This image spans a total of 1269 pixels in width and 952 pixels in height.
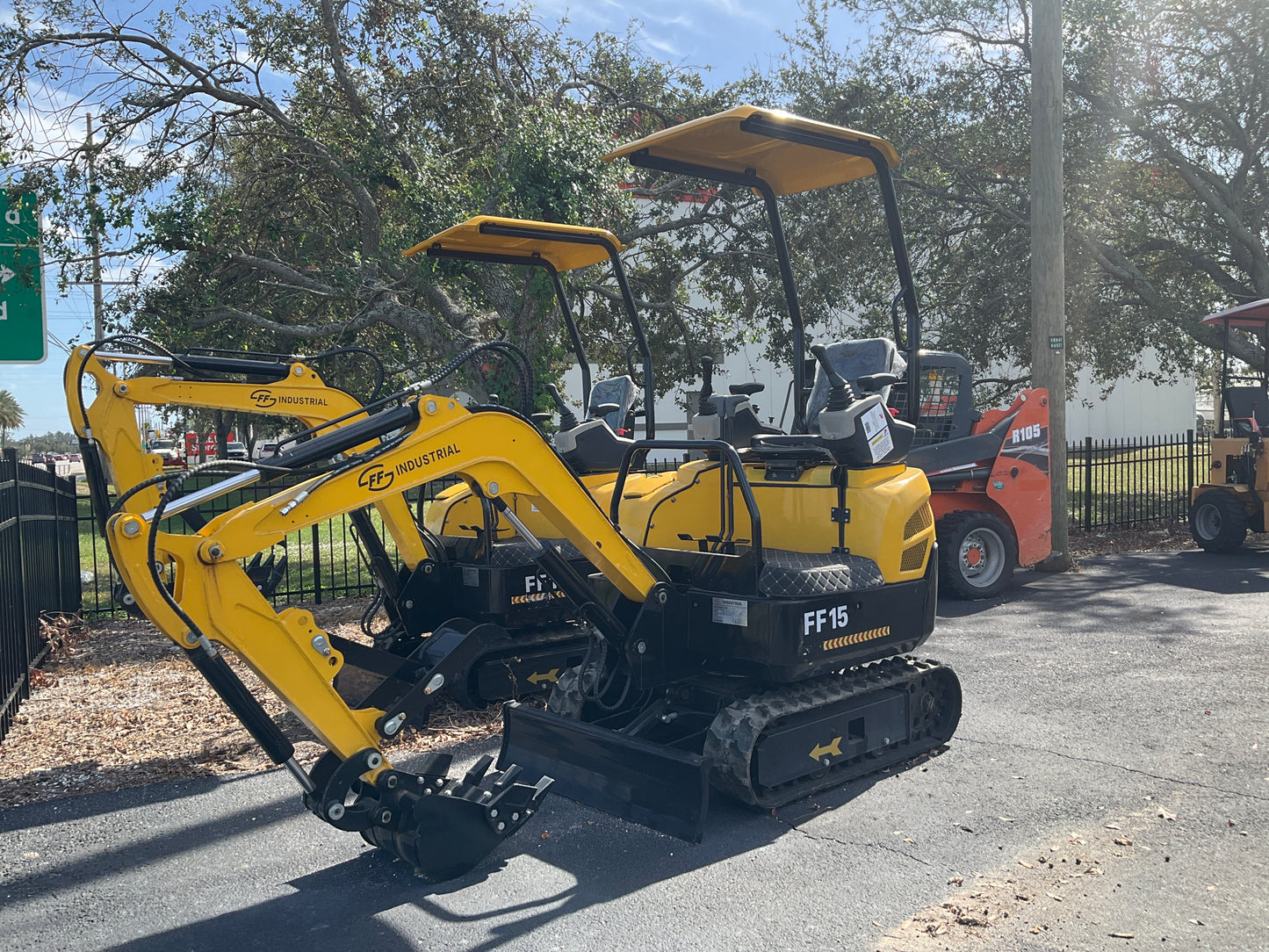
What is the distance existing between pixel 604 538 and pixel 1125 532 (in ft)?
42.5

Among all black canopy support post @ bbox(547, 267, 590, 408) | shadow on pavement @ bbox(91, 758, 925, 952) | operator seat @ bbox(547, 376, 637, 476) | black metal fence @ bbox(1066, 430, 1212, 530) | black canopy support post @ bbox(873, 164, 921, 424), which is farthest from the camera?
black metal fence @ bbox(1066, 430, 1212, 530)

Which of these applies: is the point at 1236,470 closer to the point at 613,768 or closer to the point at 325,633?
the point at 613,768

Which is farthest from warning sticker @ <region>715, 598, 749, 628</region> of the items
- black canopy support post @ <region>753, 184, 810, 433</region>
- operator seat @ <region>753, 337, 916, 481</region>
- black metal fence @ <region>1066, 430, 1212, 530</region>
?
black metal fence @ <region>1066, 430, 1212, 530</region>

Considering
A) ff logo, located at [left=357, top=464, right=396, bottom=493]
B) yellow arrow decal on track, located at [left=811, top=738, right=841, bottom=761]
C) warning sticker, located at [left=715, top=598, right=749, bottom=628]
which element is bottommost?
yellow arrow decal on track, located at [left=811, top=738, right=841, bottom=761]

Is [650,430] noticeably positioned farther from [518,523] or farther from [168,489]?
[168,489]

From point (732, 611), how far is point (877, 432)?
1307mm

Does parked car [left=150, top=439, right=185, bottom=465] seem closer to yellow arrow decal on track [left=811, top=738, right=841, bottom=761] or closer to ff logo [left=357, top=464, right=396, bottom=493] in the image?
ff logo [left=357, top=464, right=396, bottom=493]

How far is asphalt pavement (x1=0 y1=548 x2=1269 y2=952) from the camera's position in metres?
3.94

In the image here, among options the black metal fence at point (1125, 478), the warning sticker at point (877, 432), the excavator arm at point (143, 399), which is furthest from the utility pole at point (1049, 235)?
the excavator arm at point (143, 399)

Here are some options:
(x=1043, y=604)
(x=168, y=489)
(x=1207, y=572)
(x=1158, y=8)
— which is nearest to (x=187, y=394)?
(x=168, y=489)

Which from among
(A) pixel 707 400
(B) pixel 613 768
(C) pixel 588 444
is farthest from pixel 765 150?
(B) pixel 613 768

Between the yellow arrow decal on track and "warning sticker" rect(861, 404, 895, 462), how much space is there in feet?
4.85

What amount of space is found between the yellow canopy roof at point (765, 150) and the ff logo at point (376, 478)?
1.96 meters

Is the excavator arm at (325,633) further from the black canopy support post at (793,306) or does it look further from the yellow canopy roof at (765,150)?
the black canopy support post at (793,306)
